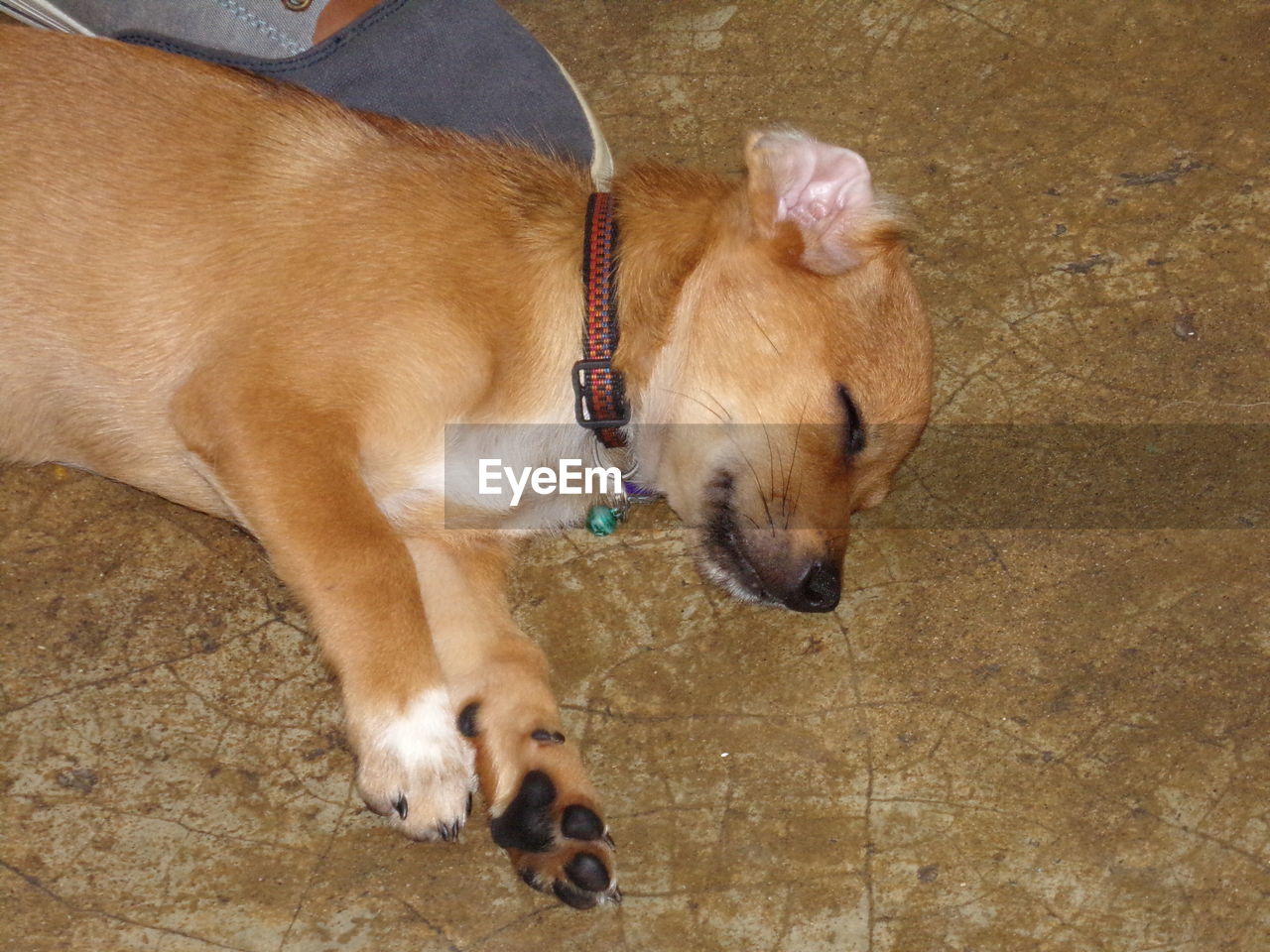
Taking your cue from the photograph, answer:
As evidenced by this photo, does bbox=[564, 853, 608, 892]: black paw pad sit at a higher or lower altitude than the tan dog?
lower

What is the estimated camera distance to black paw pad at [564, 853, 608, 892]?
286 cm

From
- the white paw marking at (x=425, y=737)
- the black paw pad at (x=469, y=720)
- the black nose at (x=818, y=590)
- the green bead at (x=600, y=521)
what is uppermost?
the black nose at (x=818, y=590)

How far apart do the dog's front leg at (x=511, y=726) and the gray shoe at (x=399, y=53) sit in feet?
4.07

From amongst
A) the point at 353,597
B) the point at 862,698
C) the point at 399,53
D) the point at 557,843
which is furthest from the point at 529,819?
the point at 399,53

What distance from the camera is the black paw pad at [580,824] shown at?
294 cm

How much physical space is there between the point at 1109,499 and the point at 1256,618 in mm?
515

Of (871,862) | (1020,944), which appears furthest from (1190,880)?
(871,862)

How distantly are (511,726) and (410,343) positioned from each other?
1.00 m

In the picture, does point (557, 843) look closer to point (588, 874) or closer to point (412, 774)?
point (588, 874)

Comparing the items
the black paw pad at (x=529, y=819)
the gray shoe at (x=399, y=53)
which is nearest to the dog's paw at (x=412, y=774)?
the black paw pad at (x=529, y=819)

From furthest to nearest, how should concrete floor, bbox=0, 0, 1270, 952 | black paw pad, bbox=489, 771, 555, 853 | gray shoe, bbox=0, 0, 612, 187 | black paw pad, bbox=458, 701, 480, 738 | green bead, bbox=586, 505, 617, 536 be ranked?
gray shoe, bbox=0, 0, 612, 187
green bead, bbox=586, 505, 617, 536
black paw pad, bbox=458, 701, 480, 738
black paw pad, bbox=489, 771, 555, 853
concrete floor, bbox=0, 0, 1270, 952

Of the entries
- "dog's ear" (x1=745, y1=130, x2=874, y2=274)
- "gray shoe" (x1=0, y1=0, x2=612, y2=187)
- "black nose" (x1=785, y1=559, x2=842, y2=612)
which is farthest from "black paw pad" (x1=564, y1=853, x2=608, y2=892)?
"gray shoe" (x1=0, y1=0, x2=612, y2=187)

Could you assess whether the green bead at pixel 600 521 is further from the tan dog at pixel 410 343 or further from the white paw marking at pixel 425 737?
the white paw marking at pixel 425 737

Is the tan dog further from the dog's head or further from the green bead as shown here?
the green bead
